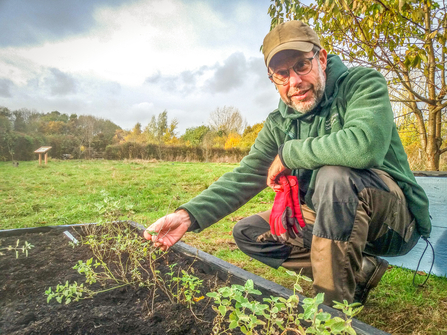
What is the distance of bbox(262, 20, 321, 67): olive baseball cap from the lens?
5.30 feet

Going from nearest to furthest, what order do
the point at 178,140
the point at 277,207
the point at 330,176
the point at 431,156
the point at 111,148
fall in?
1. the point at 330,176
2. the point at 277,207
3. the point at 431,156
4. the point at 111,148
5. the point at 178,140

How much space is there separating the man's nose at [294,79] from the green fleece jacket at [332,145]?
181 millimetres

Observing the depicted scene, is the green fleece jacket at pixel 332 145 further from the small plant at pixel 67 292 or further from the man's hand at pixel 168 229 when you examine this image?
the small plant at pixel 67 292

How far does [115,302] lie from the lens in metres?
1.34

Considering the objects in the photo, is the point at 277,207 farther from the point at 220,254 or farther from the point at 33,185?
the point at 33,185

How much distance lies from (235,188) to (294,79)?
0.77 meters

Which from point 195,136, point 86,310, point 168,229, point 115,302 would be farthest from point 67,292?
point 195,136

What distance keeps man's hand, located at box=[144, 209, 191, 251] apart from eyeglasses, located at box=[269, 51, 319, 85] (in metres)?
0.97

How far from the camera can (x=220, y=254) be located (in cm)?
268

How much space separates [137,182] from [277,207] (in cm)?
585

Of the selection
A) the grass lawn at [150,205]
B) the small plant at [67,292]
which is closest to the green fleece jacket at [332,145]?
the grass lawn at [150,205]

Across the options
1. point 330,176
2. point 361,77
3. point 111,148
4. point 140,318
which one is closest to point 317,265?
point 330,176

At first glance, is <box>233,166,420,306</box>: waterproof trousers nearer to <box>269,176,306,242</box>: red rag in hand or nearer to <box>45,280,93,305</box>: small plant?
<box>269,176,306,242</box>: red rag in hand

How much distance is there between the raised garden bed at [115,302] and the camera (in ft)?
3.59
